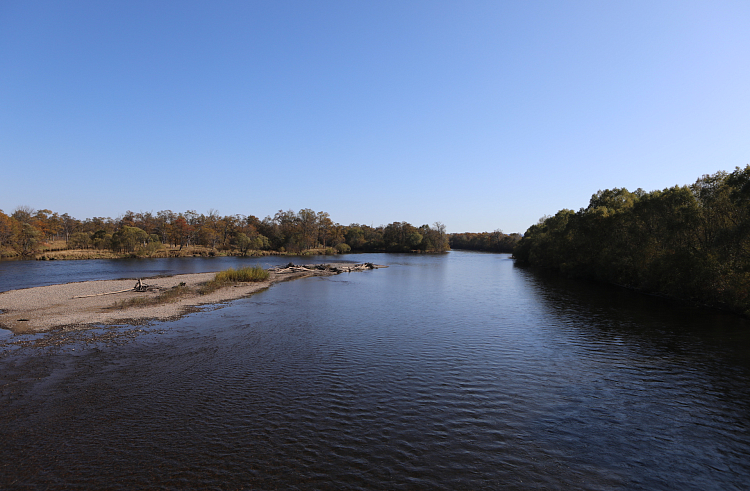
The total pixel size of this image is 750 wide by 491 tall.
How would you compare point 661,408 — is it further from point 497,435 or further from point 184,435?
point 184,435

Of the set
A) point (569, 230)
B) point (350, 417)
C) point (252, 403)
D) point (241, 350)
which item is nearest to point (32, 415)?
point (252, 403)

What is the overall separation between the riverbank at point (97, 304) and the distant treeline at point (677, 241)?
46095 mm

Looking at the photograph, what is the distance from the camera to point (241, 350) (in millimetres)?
20672

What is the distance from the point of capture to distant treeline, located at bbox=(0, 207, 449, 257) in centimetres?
10794

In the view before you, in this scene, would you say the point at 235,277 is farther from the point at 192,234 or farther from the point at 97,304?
the point at 192,234

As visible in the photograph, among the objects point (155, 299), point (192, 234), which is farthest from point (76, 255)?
point (155, 299)

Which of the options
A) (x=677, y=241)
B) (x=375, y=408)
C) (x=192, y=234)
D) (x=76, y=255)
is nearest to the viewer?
(x=375, y=408)

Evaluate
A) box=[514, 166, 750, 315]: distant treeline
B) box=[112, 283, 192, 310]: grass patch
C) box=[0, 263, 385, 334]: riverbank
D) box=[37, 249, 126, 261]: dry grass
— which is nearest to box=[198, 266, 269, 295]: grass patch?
box=[0, 263, 385, 334]: riverbank

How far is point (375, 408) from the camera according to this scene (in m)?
13.8

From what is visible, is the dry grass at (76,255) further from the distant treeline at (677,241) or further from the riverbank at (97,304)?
the distant treeline at (677,241)

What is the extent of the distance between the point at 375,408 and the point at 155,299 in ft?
99.2

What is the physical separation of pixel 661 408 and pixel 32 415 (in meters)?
23.4

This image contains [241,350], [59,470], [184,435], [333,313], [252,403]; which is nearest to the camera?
[59,470]

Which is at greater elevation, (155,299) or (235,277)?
(235,277)
